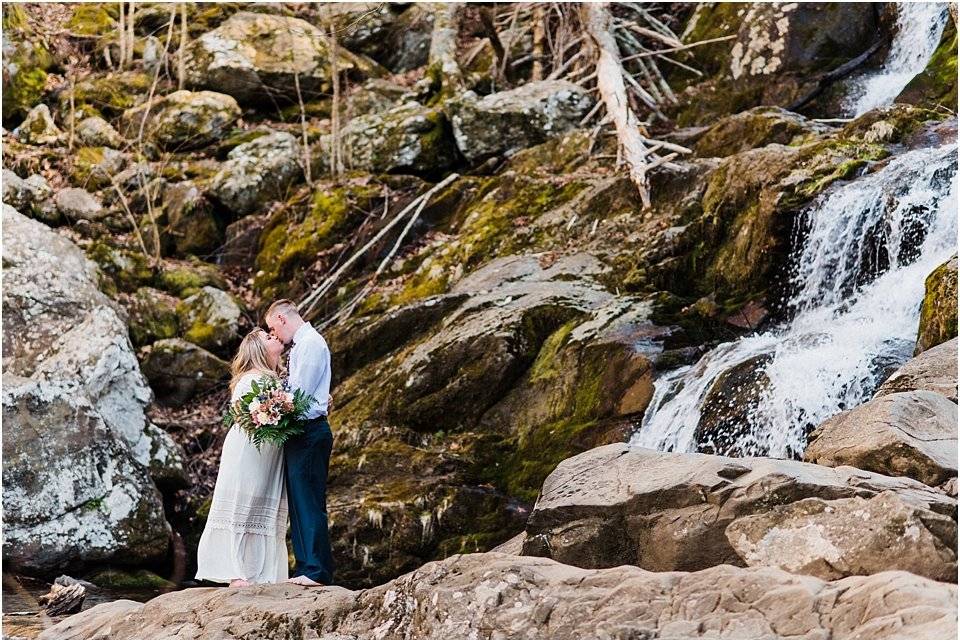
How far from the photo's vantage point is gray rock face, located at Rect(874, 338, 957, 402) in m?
6.63

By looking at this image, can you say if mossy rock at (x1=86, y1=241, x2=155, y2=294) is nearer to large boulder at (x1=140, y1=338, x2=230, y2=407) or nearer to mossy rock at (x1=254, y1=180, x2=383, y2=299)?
mossy rock at (x1=254, y1=180, x2=383, y2=299)

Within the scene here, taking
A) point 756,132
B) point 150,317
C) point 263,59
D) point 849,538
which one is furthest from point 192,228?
point 849,538

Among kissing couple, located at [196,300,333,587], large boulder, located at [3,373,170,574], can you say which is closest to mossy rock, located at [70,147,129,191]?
large boulder, located at [3,373,170,574]

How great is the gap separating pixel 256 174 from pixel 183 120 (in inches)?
120

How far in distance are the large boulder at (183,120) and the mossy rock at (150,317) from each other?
217 inches

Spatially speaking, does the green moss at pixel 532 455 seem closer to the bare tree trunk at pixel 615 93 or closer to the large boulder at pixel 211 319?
the bare tree trunk at pixel 615 93

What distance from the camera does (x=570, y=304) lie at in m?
11.3

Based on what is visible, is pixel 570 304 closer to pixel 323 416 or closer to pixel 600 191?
pixel 600 191

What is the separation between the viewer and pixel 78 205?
17.9 m

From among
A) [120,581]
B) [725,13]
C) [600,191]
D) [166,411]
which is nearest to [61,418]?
[120,581]

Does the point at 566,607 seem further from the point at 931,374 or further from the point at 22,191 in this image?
the point at 22,191

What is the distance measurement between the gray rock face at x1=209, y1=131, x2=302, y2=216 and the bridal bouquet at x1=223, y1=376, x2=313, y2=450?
483 inches

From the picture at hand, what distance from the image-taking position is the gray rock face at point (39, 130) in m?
19.8

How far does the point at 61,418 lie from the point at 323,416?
200 inches
